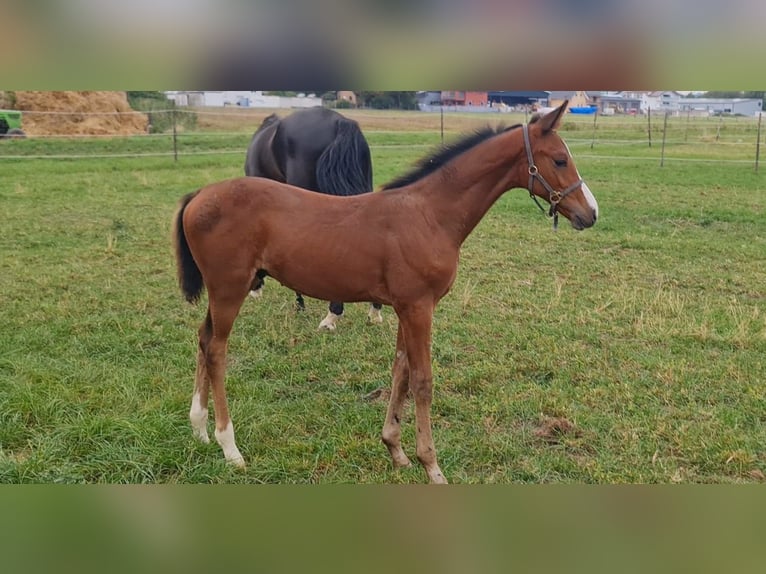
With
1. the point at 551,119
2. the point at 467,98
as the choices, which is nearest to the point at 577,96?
the point at 467,98

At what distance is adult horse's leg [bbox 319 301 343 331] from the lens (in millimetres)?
5164

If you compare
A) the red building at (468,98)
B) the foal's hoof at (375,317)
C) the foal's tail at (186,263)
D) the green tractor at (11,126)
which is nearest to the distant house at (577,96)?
the red building at (468,98)

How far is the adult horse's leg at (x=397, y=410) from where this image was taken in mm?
3064

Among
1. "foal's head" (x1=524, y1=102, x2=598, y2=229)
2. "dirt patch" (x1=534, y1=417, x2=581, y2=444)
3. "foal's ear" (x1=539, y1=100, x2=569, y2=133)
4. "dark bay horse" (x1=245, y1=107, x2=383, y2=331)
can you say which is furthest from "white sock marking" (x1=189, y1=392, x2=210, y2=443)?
"foal's ear" (x1=539, y1=100, x2=569, y2=133)

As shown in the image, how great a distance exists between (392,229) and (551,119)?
0.91 meters

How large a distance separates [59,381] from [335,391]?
180cm

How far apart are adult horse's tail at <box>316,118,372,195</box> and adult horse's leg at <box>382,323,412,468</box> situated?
7.30 ft

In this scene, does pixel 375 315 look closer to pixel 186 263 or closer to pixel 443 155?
pixel 186 263

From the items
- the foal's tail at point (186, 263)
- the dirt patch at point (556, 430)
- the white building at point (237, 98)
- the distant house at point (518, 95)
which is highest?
the white building at point (237, 98)

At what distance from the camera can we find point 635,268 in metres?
6.73

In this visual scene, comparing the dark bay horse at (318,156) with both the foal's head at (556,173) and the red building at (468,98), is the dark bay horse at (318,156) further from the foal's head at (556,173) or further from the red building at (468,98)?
the red building at (468,98)

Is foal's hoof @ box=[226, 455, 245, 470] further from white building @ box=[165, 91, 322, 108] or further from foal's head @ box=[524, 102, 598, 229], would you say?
foal's head @ box=[524, 102, 598, 229]
